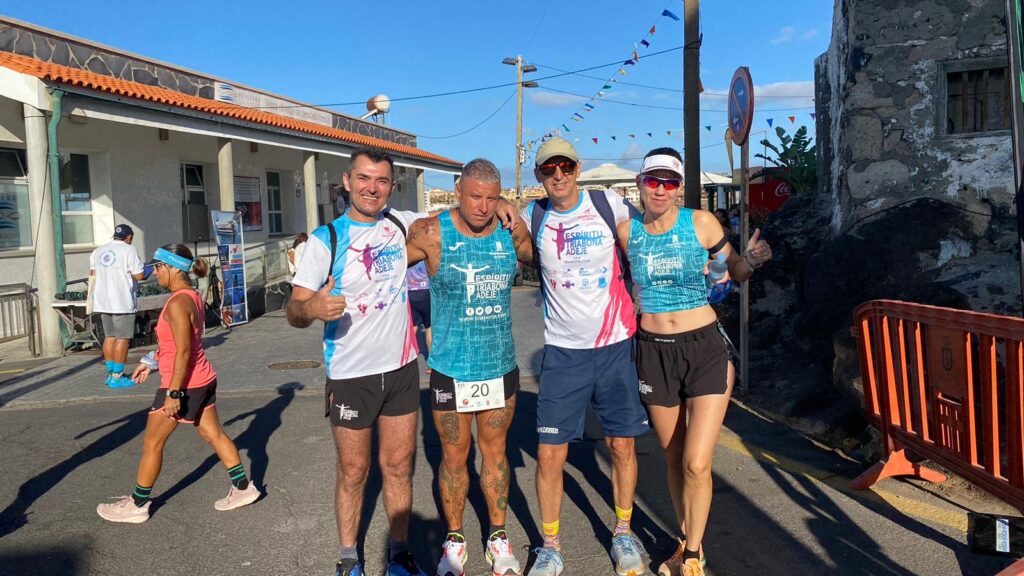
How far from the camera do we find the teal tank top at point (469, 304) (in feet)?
11.7

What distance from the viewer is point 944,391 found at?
381 cm

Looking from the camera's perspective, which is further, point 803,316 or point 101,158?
point 101,158

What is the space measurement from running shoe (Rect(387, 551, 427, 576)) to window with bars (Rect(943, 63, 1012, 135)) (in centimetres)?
675

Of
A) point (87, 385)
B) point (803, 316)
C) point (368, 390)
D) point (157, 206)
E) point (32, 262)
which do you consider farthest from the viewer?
point (157, 206)

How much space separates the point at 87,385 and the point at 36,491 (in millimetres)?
4139

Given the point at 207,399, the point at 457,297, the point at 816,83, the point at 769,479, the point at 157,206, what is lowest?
the point at 769,479

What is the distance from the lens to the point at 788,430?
230 inches

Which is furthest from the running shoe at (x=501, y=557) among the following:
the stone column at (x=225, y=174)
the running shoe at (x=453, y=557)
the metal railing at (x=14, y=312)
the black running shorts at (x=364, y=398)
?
the stone column at (x=225, y=174)

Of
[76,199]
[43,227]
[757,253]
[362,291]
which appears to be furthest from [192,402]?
[76,199]

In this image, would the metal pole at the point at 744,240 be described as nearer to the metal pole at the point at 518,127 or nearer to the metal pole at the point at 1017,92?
the metal pole at the point at 1017,92

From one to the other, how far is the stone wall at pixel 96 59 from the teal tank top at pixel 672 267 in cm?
1239

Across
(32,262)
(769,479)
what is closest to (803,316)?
(769,479)

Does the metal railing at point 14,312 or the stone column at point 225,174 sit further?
the stone column at point 225,174

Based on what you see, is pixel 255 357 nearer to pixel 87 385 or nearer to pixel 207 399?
pixel 87 385
